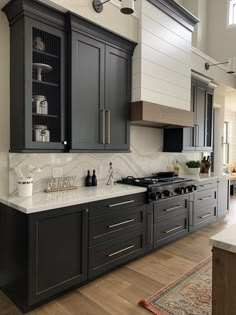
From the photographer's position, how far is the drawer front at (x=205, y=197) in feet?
13.5

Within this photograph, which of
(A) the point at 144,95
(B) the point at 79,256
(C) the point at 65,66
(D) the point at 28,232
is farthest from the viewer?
(A) the point at 144,95

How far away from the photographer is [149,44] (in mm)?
3297

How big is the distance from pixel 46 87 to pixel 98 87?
1.99 ft

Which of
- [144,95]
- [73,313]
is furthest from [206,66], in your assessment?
[73,313]

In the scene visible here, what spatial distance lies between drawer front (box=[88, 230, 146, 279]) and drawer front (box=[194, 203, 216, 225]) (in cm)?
138

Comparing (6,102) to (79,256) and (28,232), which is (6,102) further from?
(79,256)

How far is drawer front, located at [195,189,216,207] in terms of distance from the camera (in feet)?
13.5

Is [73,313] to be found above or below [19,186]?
below

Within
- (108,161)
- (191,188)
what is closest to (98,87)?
(108,161)

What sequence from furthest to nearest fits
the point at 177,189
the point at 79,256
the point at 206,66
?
1. the point at 206,66
2. the point at 177,189
3. the point at 79,256

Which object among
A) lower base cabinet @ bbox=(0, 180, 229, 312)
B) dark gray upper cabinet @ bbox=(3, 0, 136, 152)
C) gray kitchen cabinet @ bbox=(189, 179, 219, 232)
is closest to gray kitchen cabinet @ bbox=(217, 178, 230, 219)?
gray kitchen cabinet @ bbox=(189, 179, 219, 232)

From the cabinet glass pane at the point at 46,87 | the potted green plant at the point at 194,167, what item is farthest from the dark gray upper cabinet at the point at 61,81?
the potted green plant at the point at 194,167

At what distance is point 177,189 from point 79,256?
1760mm

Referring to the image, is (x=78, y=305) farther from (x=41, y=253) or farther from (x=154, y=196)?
(x=154, y=196)
